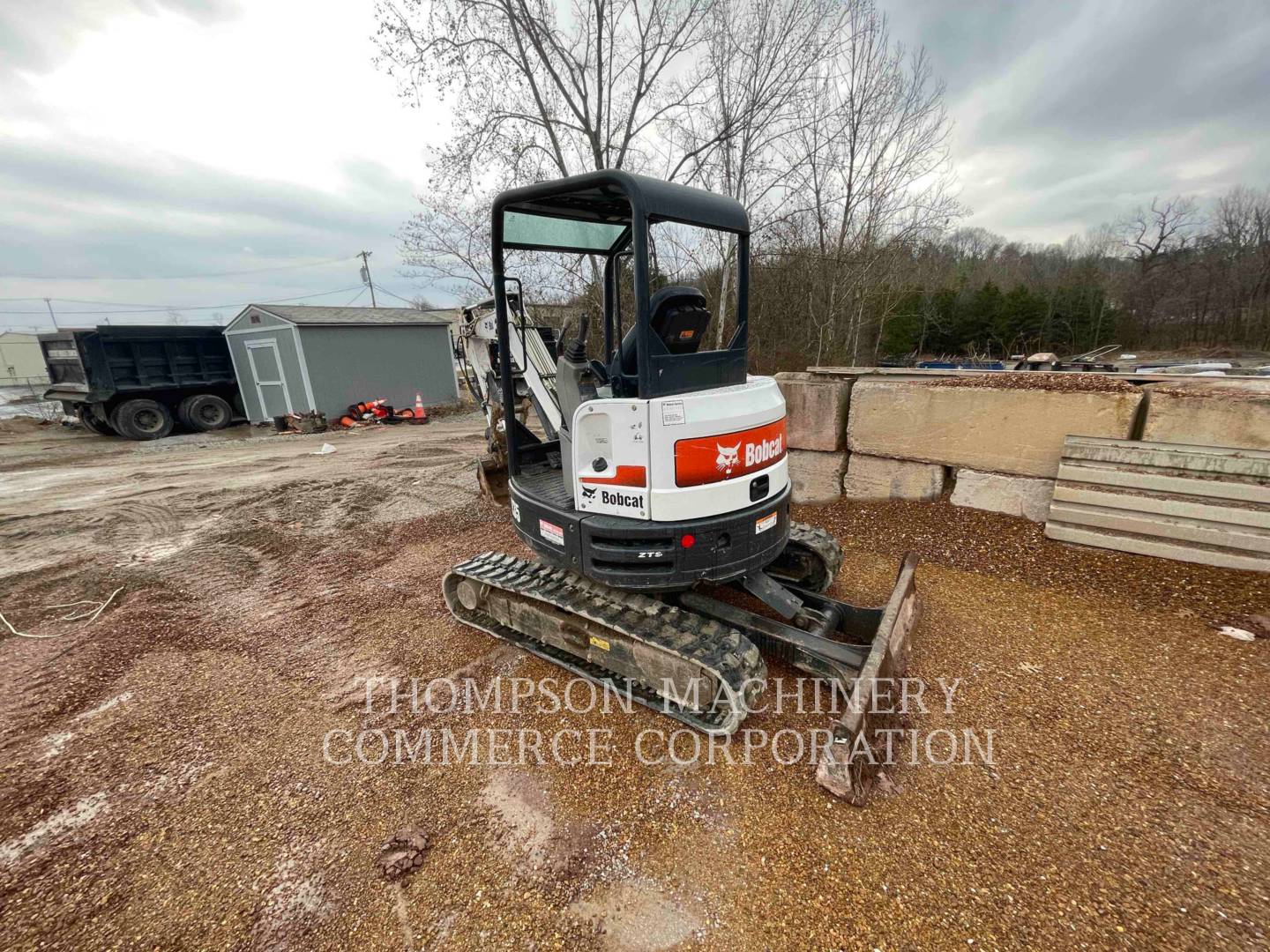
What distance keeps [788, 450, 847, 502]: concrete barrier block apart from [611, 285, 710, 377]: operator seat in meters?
3.71

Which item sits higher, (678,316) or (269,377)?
(678,316)

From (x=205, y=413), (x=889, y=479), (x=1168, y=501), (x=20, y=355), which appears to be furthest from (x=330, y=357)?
(x=20, y=355)

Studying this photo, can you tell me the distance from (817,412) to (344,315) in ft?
55.2

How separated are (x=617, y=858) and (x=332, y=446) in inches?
503

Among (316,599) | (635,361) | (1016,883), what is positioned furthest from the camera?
(316,599)

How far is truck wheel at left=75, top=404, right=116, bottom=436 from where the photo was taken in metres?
15.4

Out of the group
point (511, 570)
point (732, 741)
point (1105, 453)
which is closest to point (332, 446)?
point (511, 570)

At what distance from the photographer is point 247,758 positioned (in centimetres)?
290

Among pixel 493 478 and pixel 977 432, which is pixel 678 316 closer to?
pixel 977 432

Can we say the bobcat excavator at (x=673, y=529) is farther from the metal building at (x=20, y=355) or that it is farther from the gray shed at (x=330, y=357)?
the metal building at (x=20, y=355)

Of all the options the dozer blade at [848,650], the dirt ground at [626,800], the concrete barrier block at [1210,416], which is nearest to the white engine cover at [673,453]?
the dozer blade at [848,650]

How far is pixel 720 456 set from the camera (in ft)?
9.51

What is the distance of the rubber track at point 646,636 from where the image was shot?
2.79 m

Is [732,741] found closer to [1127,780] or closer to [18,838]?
[1127,780]
